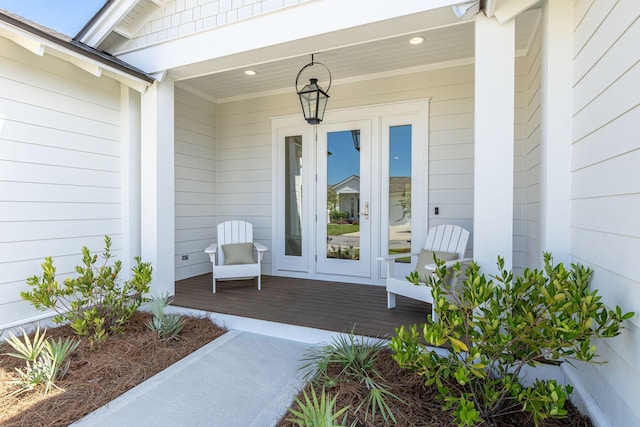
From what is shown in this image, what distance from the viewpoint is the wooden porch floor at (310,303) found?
2.96 metres

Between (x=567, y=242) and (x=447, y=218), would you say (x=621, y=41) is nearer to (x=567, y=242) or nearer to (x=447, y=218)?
(x=567, y=242)

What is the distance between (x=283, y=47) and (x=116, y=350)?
9.87 feet

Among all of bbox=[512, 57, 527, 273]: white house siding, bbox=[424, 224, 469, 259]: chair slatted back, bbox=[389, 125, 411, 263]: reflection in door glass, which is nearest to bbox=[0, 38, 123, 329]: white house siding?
bbox=[389, 125, 411, 263]: reflection in door glass

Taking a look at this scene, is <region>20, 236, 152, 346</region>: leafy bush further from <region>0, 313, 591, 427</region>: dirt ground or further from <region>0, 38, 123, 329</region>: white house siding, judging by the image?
<region>0, 38, 123, 329</region>: white house siding

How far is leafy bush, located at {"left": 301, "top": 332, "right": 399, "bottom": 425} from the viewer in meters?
1.89

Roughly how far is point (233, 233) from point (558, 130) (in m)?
3.79

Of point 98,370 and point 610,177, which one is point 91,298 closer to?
point 98,370

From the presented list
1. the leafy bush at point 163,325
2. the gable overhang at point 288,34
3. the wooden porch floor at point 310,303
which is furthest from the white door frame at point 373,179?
the leafy bush at point 163,325

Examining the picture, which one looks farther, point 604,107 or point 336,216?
point 336,216

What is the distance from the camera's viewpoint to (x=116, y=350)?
2635mm

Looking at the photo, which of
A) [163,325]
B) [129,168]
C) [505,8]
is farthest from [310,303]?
[505,8]

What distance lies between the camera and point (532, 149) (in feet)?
10.5

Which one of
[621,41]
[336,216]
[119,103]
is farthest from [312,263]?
[621,41]

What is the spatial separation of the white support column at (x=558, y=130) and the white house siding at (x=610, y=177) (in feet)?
0.28
